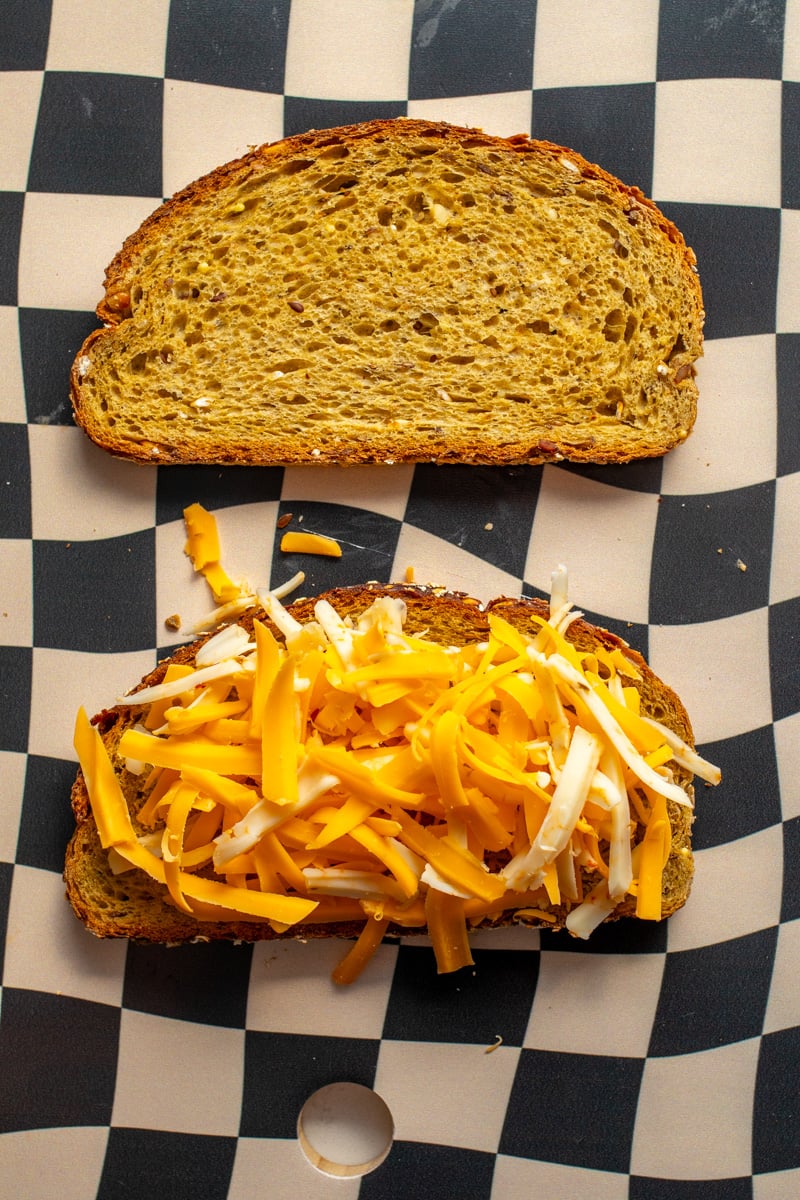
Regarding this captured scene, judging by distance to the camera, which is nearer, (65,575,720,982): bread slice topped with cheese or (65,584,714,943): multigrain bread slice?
(65,575,720,982): bread slice topped with cheese

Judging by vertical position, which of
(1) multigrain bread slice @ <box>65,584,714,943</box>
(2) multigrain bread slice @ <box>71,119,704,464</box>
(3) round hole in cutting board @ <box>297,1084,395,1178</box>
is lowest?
(3) round hole in cutting board @ <box>297,1084,395,1178</box>

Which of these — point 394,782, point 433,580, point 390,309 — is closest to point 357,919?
point 394,782

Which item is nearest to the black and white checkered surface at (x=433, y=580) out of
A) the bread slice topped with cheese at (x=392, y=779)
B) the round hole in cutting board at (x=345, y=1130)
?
the round hole in cutting board at (x=345, y=1130)

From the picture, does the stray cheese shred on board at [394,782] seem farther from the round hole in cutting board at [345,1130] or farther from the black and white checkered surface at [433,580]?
the round hole in cutting board at [345,1130]

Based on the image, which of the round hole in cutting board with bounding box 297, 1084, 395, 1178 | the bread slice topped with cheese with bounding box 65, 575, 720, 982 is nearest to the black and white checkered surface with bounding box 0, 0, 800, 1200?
the round hole in cutting board with bounding box 297, 1084, 395, 1178

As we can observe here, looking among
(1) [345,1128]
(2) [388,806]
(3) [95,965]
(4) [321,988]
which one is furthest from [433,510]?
(1) [345,1128]

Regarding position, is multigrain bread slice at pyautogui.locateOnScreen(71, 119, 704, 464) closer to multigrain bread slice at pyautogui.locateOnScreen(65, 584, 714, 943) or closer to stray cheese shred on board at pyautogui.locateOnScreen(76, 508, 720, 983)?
multigrain bread slice at pyautogui.locateOnScreen(65, 584, 714, 943)

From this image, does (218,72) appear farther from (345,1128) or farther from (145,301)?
(345,1128)
